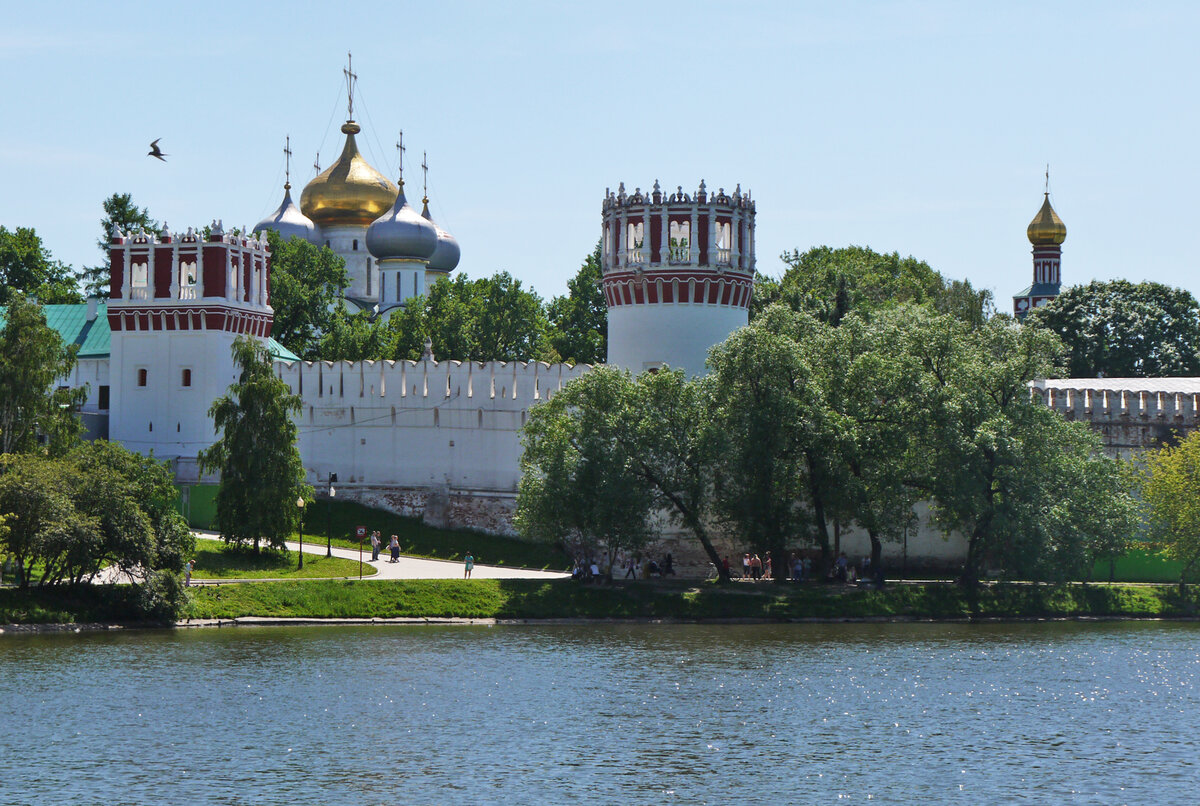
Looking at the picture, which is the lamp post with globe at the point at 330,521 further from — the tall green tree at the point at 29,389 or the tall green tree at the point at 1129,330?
the tall green tree at the point at 1129,330

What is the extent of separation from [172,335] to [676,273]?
648 inches

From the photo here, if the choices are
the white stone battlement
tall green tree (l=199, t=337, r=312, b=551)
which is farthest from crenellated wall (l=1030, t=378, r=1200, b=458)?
tall green tree (l=199, t=337, r=312, b=551)

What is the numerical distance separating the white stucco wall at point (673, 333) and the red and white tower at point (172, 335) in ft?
42.0

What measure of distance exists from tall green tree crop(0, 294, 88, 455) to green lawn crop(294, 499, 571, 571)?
26.2ft

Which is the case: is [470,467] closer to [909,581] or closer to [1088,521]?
[909,581]

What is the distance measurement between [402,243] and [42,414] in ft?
123

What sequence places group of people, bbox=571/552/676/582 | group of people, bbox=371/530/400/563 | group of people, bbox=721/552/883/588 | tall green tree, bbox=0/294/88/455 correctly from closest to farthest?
tall green tree, bbox=0/294/88/455
group of people, bbox=571/552/676/582
group of people, bbox=721/552/883/588
group of people, bbox=371/530/400/563

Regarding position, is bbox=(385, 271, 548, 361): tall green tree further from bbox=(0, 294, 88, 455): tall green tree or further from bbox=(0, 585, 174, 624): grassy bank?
bbox=(0, 585, 174, 624): grassy bank

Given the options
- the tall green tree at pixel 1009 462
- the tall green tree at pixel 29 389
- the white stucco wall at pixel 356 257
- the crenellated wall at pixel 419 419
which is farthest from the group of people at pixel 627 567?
the white stucco wall at pixel 356 257

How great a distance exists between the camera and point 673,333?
180 feet

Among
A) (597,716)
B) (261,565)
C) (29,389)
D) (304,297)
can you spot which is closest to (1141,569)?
(597,716)

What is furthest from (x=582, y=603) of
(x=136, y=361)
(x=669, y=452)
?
(x=136, y=361)

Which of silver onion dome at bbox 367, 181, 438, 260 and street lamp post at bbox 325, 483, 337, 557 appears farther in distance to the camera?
silver onion dome at bbox 367, 181, 438, 260

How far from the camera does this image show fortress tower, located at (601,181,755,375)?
54.8 meters
